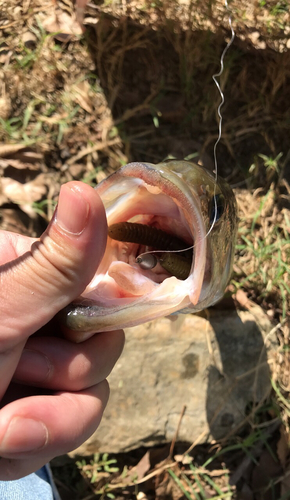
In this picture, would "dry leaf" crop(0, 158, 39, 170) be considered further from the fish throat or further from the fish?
the fish throat

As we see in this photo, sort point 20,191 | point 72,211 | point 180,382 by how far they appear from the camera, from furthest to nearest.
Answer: point 20,191 → point 180,382 → point 72,211

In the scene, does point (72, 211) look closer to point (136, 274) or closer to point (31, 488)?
point (136, 274)

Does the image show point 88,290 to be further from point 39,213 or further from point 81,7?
point 81,7

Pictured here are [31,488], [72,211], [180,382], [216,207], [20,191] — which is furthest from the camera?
[20,191]

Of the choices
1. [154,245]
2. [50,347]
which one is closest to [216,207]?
[154,245]

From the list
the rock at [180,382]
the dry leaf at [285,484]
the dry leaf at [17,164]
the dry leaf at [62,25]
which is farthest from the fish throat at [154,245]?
the dry leaf at [62,25]

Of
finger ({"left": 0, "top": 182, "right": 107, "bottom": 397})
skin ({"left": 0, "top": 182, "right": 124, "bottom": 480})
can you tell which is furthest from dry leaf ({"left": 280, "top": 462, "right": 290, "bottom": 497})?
finger ({"left": 0, "top": 182, "right": 107, "bottom": 397})
